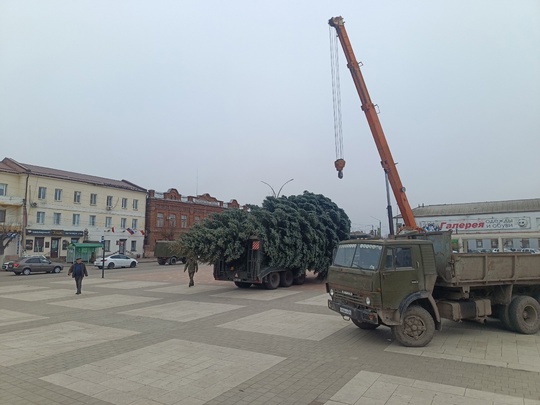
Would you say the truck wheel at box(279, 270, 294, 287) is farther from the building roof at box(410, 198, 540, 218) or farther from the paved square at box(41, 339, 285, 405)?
the building roof at box(410, 198, 540, 218)

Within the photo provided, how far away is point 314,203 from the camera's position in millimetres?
20938

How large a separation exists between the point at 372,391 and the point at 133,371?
3.84m

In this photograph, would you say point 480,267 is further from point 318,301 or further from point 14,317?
point 14,317

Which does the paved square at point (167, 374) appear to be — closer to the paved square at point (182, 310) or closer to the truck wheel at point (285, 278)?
the paved square at point (182, 310)

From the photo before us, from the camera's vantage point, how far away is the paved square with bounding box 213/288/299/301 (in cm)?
1554

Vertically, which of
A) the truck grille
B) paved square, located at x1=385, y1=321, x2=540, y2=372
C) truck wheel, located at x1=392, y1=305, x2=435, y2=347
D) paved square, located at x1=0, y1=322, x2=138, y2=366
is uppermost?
the truck grille

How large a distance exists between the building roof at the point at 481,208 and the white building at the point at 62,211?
44736mm

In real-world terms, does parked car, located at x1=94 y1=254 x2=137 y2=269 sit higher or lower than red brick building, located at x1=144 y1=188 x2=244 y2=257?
lower

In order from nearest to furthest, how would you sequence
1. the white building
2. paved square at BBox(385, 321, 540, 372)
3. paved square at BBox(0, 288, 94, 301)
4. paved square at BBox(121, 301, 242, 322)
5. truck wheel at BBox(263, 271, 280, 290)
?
paved square at BBox(385, 321, 540, 372), paved square at BBox(121, 301, 242, 322), paved square at BBox(0, 288, 94, 301), truck wheel at BBox(263, 271, 280, 290), the white building

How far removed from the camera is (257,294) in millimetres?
16469

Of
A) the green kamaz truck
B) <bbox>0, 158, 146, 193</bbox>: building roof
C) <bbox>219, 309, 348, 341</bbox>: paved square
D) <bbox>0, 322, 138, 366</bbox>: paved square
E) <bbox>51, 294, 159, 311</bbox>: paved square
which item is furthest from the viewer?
<bbox>0, 158, 146, 193</bbox>: building roof

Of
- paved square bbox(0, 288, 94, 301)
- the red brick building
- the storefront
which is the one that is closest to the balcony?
the storefront

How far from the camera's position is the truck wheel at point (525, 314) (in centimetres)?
895

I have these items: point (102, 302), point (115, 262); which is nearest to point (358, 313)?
point (102, 302)
